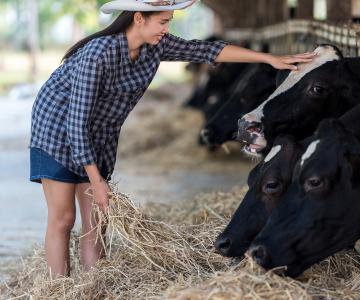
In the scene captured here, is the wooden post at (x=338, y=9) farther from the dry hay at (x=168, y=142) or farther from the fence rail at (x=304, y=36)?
the dry hay at (x=168, y=142)

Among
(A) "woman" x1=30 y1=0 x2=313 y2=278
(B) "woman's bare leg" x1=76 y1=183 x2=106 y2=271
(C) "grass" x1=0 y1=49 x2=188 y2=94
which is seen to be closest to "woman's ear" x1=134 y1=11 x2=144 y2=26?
(A) "woman" x1=30 y1=0 x2=313 y2=278

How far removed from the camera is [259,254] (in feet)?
12.9

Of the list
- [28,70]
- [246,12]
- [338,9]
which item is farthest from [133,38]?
[28,70]

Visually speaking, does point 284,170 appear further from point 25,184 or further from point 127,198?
point 25,184

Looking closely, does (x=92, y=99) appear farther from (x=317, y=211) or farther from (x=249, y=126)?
(x=317, y=211)

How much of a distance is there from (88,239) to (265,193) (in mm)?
1223

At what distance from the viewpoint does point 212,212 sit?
20.6ft

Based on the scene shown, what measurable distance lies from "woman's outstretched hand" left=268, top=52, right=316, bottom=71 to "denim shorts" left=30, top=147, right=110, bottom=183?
1.41 m

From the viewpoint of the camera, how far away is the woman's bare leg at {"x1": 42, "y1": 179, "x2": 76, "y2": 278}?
4895 mm

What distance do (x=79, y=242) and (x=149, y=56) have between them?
132 cm

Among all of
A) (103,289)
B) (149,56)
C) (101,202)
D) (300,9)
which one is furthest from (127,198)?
(300,9)

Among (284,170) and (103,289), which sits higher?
(284,170)

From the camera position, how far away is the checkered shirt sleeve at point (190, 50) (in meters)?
5.14

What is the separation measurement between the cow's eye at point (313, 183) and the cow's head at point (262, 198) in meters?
0.35
